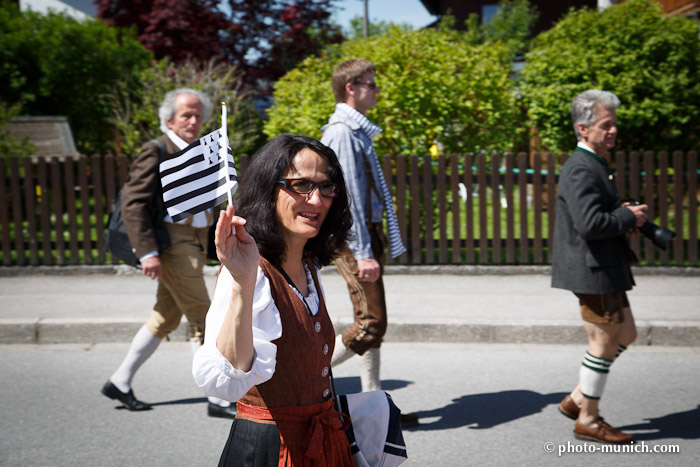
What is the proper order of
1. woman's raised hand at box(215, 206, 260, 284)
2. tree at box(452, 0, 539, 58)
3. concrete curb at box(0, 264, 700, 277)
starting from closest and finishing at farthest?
woman's raised hand at box(215, 206, 260, 284) < concrete curb at box(0, 264, 700, 277) < tree at box(452, 0, 539, 58)

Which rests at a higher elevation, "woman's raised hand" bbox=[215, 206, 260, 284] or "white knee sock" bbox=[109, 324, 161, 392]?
"woman's raised hand" bbox=[215, 206, 260, 284]

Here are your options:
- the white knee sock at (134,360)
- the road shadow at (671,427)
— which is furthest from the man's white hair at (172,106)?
the road shadow at (671,427)

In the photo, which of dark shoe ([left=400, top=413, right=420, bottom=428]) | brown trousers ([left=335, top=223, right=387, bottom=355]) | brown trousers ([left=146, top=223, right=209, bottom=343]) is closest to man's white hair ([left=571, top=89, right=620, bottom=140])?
brown trousers ([left=335, top=223, right=387, bottom=355])

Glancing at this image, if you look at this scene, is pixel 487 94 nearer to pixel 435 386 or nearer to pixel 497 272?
pixel 497 272

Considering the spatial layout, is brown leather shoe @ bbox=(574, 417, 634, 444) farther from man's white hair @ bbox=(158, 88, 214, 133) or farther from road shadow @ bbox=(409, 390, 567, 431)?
man's white hair @ bbox=(158, 88, 214, 133)

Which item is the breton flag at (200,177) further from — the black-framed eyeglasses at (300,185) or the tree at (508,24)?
the tree at (508,24)

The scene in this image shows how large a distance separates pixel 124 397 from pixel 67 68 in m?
12.7

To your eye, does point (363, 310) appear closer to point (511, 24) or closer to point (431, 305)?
point (431, 305)

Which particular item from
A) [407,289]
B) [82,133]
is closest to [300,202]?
[407,289]

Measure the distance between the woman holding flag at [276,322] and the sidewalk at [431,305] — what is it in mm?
4031

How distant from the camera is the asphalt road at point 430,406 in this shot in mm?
3881

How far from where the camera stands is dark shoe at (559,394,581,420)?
4.33 metres

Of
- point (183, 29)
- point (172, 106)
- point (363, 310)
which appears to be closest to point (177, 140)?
point (172, 106)

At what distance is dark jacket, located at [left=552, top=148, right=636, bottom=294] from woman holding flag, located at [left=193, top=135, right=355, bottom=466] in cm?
197
